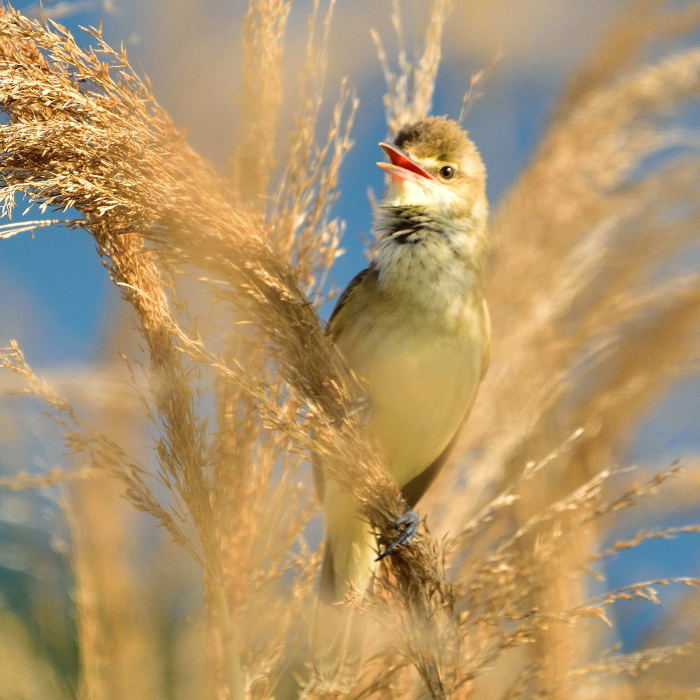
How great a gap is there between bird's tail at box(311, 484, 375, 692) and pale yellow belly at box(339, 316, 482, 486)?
24 cm

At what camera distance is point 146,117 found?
1.51 m

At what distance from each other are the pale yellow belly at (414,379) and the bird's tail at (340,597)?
24 centimetres

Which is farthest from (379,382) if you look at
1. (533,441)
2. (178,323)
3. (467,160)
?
(178,323)

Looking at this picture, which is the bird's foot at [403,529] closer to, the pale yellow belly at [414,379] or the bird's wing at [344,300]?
the pale yellow belly at [414,379]

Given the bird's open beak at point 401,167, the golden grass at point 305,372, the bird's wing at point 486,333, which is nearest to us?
the golden grass at point 305,372

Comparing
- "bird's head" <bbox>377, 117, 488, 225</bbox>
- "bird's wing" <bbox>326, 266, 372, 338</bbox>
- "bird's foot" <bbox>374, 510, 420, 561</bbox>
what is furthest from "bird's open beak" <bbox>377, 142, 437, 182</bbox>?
"bird's foot" <bbox>374, 510, 420, 561</bbox>

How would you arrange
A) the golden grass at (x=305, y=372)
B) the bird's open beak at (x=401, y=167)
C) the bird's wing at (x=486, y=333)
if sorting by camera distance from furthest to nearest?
1. the bird's wing at (x=486, y=333)
2. the bird's open beak at (x=401, y=167)
3. the golden grass at (x=305, y=372)

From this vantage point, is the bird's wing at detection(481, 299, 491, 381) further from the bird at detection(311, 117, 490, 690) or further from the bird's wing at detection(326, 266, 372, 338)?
the bird's wing at detection(326, 266, 372, 338)

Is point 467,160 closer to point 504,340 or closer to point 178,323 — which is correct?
point 504,340

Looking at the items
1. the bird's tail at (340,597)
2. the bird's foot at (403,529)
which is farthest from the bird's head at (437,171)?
the bird's foot at (403,529)

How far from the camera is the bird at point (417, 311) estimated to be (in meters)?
2.33

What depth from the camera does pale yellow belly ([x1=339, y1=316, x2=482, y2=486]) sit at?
92.5 inches

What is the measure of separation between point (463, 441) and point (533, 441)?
189mm

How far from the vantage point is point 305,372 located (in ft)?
5.16
